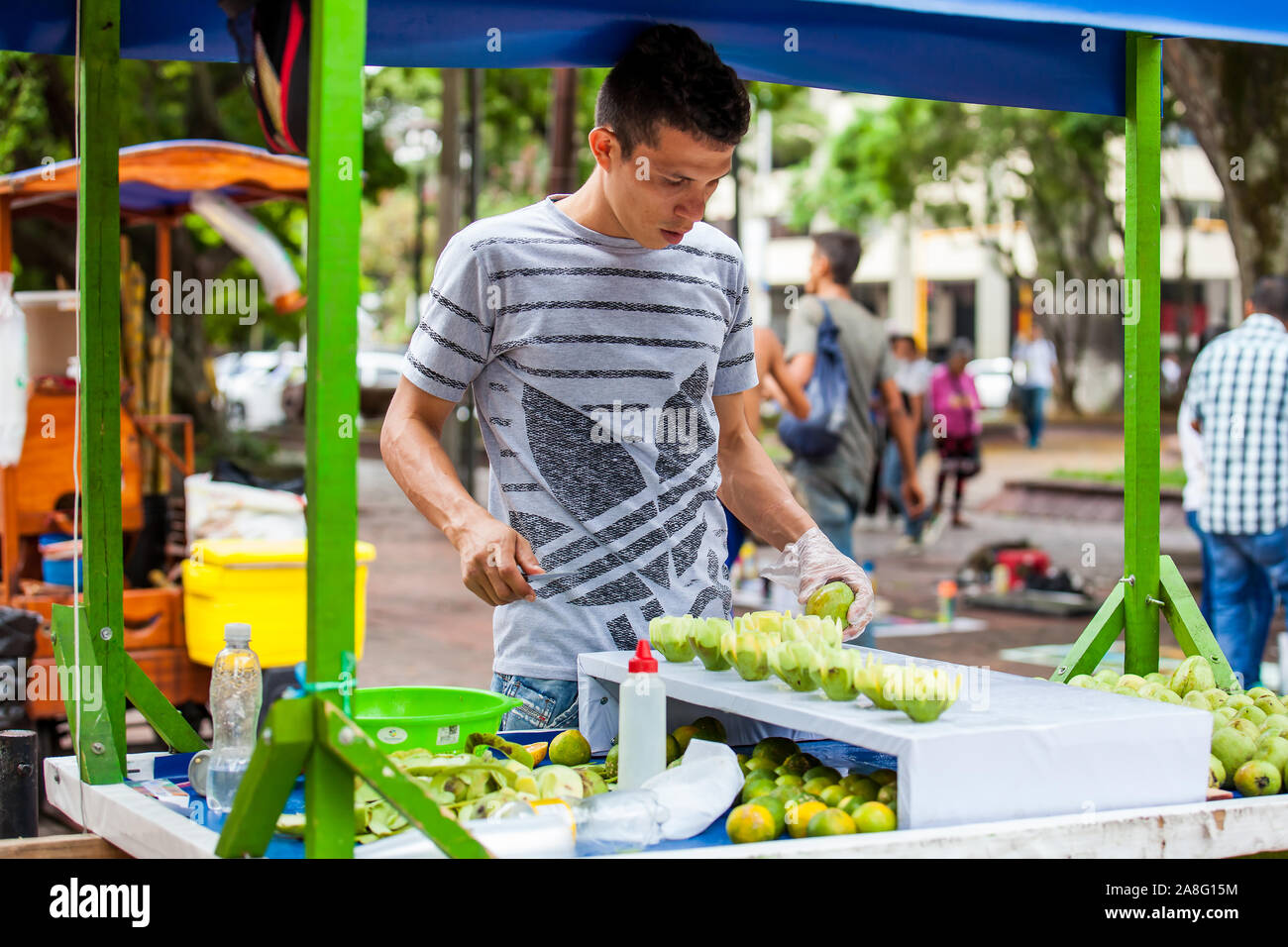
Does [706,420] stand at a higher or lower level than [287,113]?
lower

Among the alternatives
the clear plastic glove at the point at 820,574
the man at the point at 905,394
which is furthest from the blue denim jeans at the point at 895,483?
the clear plastic glove at the point at 820,574

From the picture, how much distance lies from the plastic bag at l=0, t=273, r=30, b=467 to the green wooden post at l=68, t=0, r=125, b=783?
12.6 feet

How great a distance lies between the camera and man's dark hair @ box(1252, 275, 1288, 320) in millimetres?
6562

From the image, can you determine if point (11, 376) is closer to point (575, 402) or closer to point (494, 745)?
point (575, 402)

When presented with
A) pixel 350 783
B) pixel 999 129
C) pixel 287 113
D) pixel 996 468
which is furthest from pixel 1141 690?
pixel 999 129

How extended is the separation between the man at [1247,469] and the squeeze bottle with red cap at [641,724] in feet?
15.9

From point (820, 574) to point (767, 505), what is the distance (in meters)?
0.37

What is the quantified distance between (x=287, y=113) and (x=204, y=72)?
14791 millimetres

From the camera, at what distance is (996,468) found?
74.0ft

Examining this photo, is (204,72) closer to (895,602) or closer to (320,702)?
(895,602)

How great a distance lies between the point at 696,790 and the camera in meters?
2.25

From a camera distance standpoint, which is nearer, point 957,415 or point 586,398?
point 586,398

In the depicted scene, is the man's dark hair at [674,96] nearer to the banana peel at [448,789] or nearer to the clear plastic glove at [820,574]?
the clear plastic glove at [820,574]

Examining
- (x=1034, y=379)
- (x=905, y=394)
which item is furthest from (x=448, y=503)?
(x=1034, y=379)
